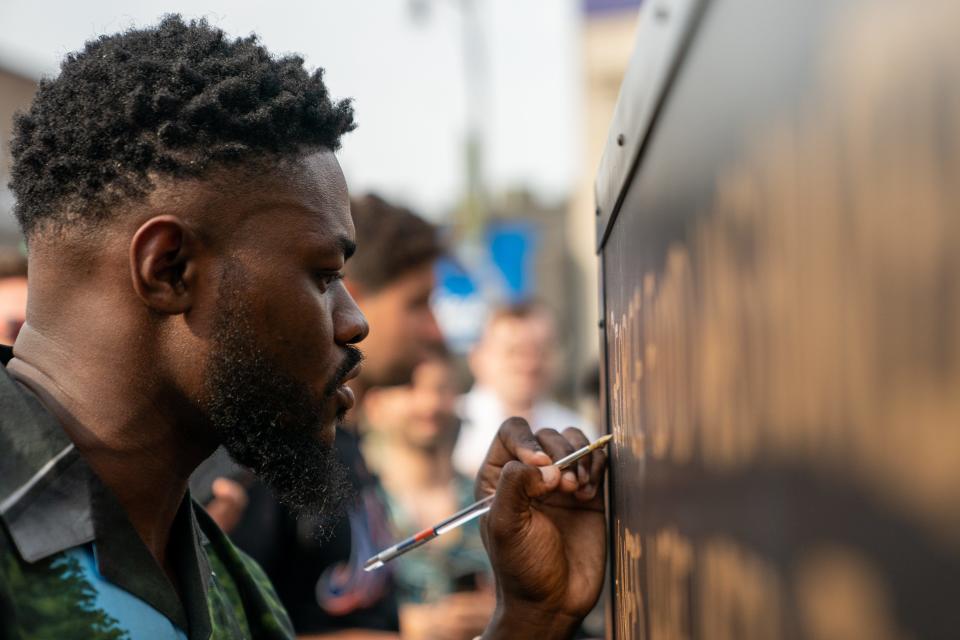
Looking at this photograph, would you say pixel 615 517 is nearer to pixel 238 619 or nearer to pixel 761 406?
pixel 238 619

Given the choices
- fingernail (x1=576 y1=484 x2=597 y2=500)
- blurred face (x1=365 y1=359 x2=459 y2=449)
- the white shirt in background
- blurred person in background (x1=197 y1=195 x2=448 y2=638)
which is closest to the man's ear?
blurred person in background (x1=197 y1=195 x2=448 y2=638)

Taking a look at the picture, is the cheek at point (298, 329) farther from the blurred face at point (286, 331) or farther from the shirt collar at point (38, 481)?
the shirt collar at point (38, 481)

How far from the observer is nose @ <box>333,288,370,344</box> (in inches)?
63.7

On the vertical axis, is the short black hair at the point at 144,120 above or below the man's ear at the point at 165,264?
above

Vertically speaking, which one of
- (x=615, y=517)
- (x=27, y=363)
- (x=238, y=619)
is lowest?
(x=238, y=619)

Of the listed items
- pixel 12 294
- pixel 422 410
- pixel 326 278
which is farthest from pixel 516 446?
pixel 422 410

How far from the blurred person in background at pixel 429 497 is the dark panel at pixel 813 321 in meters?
2.66

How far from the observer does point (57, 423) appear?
136cm

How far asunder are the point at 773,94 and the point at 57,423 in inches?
41.3

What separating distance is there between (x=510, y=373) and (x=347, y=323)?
3.99 metres

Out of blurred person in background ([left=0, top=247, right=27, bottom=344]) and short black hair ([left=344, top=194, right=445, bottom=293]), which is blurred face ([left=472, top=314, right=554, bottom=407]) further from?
blurred person in background ([left=0, top=247, right=27, bottom=344])

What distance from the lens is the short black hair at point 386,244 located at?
3.65m

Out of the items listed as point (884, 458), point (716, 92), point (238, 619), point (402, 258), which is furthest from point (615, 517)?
point (402, 258)

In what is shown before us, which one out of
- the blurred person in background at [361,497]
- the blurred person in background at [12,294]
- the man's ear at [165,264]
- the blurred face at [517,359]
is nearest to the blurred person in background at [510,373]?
the blurred face at [517,359]
